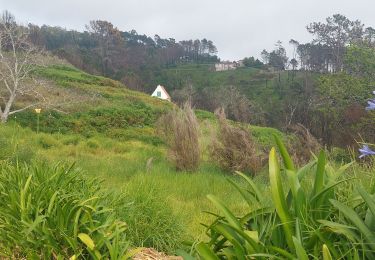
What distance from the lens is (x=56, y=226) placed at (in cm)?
286

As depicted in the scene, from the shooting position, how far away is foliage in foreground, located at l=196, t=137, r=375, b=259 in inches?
71.8

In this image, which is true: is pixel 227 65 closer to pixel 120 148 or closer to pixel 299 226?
pixel 120 148

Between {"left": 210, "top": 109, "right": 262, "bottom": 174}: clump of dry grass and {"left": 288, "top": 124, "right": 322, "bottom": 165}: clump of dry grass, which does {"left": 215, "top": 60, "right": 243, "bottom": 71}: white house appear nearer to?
{"left": 288, "top": 124, "right": 322, "bottom": 165}: clump of dry grass

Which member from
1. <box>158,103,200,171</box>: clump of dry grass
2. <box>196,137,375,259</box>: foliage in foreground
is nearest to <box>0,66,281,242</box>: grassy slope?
<box>158,103,200,171</box>: clump of dry grass

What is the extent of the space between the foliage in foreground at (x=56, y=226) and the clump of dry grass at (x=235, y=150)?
242 inches

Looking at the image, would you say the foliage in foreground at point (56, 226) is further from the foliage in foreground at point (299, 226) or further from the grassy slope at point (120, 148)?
the grassy slope at point (120, 148)

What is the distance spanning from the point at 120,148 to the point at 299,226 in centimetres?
1222

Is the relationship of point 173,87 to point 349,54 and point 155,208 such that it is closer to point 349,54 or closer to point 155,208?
point 349,54

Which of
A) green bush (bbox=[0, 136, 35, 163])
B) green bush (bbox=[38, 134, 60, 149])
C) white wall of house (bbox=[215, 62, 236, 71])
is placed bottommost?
green bush (bbox=[38, 134, 60, 149])

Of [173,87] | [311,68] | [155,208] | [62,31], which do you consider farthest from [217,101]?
[62,31]

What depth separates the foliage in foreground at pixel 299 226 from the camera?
1823 mm

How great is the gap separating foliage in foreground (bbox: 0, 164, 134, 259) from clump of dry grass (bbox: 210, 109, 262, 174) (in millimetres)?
6142

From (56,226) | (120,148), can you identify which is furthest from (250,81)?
(56,226)


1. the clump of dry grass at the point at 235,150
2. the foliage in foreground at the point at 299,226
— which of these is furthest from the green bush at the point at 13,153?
the clump of dry grass at the point at 235,150
